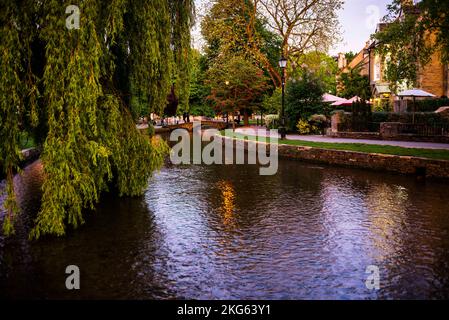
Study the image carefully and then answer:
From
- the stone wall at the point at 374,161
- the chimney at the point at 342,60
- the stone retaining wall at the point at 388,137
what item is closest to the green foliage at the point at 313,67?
the stone retaining wall at the point at 388,137

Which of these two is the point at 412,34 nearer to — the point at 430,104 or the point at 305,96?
the point at 305,96

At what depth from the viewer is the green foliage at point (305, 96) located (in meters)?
31.1

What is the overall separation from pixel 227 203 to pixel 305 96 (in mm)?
22443

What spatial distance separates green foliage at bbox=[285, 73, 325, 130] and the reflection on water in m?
20.0

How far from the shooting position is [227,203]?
1041 cm

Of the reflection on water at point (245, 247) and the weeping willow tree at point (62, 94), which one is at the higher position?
the weeping willow tree at point (62, 94)

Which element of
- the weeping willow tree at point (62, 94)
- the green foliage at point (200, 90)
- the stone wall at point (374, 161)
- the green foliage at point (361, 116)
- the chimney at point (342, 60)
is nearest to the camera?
the weeping willow tree at point (62, 94)

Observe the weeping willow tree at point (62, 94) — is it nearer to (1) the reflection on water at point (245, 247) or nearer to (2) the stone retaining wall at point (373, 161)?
(1) the reflection on water at point (245, 247)

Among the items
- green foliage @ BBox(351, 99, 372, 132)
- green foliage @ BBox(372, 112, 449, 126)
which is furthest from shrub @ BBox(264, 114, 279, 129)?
green foliage @ BBox(372, 112, 449, 126)

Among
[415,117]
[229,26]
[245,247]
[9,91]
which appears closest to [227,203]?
[245,247]

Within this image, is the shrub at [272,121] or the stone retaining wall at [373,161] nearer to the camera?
the stone retaining wall at [373,161]

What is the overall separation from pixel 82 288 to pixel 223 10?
37.1 meters

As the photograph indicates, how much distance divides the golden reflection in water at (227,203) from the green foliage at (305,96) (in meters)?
19.2
